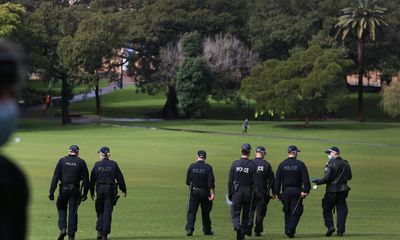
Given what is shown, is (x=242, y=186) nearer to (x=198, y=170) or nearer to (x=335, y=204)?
(x=198, y=170)

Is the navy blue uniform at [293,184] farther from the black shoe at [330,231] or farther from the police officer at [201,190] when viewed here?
the police officer at [201,190]

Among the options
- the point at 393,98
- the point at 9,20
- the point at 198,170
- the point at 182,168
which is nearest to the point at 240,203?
the point at 198,170

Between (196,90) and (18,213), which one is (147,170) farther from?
(196,90)

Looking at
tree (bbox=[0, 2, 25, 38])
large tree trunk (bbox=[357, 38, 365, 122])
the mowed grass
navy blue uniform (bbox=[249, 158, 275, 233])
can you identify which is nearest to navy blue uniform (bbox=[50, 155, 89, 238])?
the mowed grass

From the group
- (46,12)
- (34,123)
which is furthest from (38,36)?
(34,123)

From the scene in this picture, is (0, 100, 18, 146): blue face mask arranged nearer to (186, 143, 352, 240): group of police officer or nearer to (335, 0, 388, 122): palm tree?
(186, 143, 352, 240): group of police officer

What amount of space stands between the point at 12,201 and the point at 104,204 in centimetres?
1331

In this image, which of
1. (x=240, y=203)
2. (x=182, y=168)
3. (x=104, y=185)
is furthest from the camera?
(x=182, y=168)

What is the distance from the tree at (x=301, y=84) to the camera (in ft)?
241

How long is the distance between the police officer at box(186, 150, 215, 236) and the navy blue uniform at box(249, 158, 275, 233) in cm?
104

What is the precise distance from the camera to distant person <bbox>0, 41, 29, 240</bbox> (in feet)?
9.93

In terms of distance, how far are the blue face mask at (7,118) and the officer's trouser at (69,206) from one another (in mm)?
13208

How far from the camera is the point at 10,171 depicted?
3.12 metres

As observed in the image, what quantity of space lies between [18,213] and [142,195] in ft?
82.0
